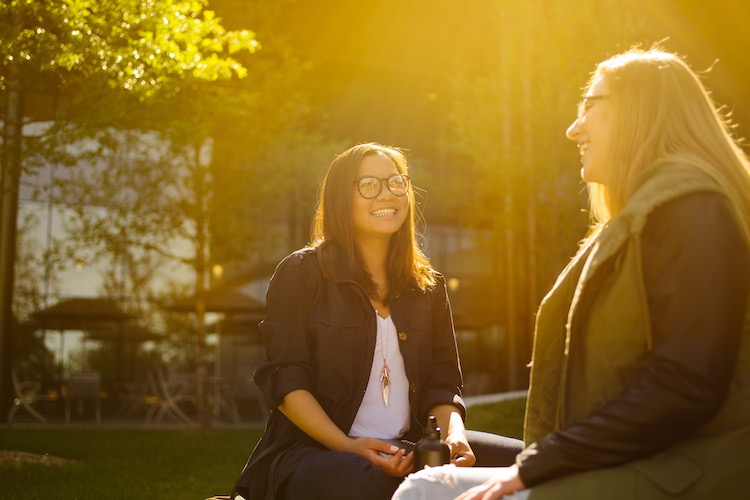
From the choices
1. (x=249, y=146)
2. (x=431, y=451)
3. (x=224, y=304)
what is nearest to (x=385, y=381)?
(x=431, y=451)

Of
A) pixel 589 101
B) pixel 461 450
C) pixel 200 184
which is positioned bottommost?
pixel 461 450

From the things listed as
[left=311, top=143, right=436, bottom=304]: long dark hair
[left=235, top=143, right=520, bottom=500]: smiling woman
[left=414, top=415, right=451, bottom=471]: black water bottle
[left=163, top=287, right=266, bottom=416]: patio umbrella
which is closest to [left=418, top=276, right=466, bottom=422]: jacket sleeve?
[left=235, top=143, right=520, bottom=500]: smiling woman

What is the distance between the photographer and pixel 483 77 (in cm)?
1517

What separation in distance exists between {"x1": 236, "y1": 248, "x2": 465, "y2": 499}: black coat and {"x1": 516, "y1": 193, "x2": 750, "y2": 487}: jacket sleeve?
138 centimetres

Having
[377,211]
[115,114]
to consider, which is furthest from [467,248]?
[377,211]

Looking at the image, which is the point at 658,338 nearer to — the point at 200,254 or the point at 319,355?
the point at 319,355

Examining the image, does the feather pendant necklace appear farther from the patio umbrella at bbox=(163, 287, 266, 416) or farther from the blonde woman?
the patio umbrella at bbox=(163, 287, 266, 416)

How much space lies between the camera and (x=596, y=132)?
2412mm

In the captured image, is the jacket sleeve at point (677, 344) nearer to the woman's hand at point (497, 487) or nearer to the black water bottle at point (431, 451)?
the woman's hand at point (497, 487)

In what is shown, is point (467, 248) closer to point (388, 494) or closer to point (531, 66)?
point (531, 66)

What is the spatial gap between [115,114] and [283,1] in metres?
7.25

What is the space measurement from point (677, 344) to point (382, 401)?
5.46 feet

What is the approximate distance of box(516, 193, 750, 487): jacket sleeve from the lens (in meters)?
1.97

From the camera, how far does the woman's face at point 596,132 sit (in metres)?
2.38
